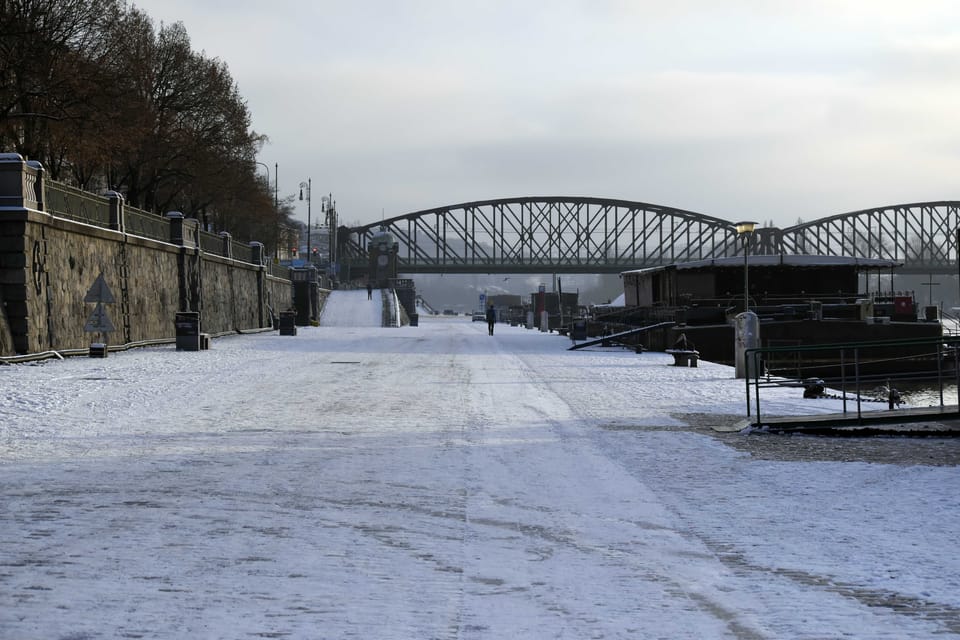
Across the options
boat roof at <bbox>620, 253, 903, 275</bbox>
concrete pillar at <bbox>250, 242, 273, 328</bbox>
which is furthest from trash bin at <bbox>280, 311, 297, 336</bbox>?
boat roof at <bbox>620, 253, 903, 275</bbox>

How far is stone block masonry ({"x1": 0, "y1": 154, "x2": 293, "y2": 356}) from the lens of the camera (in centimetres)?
2623

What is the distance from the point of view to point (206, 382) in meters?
21.3

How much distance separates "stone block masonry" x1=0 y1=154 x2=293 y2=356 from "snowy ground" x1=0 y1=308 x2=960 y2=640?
11.8 meters

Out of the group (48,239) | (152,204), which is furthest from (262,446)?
(152,204)

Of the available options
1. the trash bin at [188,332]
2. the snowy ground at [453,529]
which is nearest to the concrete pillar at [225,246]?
the trash bin at [188,332]

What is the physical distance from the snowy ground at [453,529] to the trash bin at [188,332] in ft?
59.8

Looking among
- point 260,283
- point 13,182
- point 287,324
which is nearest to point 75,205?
Answer: point 13,182

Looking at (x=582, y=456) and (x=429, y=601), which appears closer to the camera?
(x=429, y=601)

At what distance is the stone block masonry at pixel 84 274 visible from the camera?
26234 millimetres

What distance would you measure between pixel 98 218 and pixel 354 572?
2931 cm

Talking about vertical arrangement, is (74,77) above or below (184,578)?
above

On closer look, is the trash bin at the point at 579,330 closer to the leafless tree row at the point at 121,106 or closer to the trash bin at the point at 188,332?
the trash bin at the point at 188,332

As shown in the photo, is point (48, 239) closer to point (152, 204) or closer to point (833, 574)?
point (833, 574)

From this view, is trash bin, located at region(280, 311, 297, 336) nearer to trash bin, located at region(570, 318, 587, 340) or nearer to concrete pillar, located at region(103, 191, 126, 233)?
trash bin, located at region(570, 318, 587, 340)
